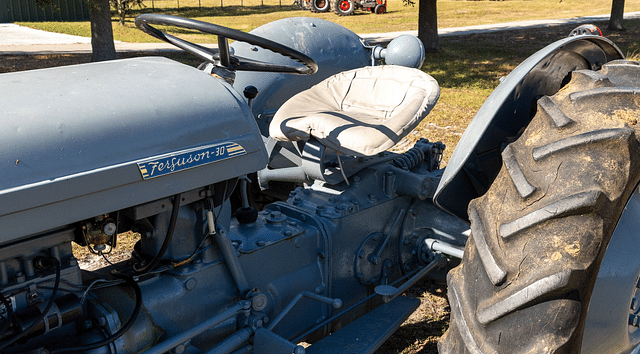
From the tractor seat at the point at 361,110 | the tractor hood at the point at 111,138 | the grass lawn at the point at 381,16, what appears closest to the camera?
the tractor hood at the point at 111,138

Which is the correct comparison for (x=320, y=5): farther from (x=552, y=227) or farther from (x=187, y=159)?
(x=552, y=227)

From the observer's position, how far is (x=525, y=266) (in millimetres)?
1492

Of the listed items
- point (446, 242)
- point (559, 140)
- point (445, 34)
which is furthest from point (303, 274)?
point (445, 34)

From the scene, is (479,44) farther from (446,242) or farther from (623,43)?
(446,242)

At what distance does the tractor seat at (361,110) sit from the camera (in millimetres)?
2127

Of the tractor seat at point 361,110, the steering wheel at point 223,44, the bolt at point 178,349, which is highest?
the steering wheel at point 223,44

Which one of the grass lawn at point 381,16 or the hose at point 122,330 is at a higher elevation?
the grass lawn at point 381,16

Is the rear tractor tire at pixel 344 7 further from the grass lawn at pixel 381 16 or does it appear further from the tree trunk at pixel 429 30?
the tree trunk at pixel 429 30

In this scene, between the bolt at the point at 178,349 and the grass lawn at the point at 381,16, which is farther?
the grass lawn at the point at 381,16

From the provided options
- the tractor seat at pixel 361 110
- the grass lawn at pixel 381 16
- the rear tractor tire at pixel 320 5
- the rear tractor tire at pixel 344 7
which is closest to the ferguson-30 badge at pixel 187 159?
the tractor seat at pixel 361 110

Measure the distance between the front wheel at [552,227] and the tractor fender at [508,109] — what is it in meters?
0.16

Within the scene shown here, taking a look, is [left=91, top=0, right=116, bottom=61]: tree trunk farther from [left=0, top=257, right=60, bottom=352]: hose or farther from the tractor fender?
[left=0, top=257, right=60, bottom=352]: hose

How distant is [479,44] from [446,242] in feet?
35.1

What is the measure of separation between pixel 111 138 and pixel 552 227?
1.12 m
